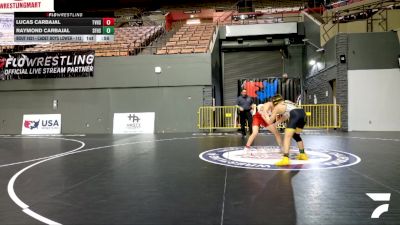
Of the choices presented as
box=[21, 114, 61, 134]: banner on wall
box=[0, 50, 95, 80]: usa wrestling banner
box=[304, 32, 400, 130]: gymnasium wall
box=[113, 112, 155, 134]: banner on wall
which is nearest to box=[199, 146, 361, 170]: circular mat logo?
box=[304, 32, 400, 130]: gymnasium wall

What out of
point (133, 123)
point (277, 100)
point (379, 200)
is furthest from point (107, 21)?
point (379, 200)

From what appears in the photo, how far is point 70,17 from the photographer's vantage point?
1112 centimetres

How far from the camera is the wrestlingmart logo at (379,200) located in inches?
132

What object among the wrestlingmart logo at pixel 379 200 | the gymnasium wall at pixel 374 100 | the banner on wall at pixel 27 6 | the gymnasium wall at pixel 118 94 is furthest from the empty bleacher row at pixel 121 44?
the wrestlingmart logo at pixel 379 200

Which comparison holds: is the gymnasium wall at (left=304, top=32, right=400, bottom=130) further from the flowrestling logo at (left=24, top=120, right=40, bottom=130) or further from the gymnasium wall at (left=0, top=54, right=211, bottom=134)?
the flowrestling logo at (left=24, top=120, right=40, bottom=130)

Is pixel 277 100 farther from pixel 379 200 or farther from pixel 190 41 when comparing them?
pixel 190 41

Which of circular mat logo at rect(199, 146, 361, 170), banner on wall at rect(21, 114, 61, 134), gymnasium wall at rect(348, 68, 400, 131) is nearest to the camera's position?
circular mat logo at rect(199, 146, 361, 170)

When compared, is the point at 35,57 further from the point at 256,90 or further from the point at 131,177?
the point at 131,177

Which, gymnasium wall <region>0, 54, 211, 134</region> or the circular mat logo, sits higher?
gymnasium wall <region>0, 54, 211, 134</region>

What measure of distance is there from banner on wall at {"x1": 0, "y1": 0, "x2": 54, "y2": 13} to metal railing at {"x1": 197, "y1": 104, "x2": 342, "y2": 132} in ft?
33.8

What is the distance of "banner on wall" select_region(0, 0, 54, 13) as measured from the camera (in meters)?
6.89
